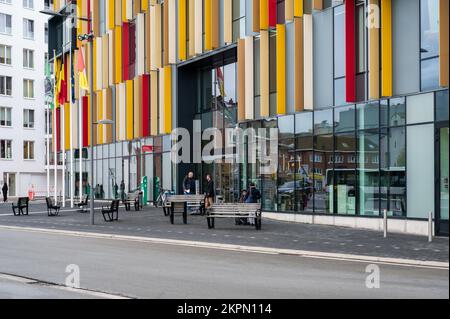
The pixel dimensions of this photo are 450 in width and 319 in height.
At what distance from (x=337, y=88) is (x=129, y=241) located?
10097 mm

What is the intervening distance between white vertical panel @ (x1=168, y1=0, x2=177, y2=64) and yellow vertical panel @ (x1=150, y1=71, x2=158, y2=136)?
100.0 inches

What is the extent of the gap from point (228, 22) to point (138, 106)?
11690 mm

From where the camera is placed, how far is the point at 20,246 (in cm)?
1748

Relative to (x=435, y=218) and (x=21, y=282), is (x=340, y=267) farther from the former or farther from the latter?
(x=435, y=218)

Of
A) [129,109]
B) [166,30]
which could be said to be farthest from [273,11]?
[129,109]

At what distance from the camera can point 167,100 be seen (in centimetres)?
3788

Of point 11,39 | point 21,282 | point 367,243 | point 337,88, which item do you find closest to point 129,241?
point 367,243

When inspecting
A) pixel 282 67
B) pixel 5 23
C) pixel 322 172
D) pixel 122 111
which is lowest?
pixel 322 172

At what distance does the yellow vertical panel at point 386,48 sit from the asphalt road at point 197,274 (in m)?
9.12

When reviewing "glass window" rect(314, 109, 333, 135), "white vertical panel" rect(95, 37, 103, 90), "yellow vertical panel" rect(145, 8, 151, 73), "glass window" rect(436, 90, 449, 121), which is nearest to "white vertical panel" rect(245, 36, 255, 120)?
"glass window" rect(314, 109, 333, 135)

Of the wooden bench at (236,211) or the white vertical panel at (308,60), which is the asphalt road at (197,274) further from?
the white vertical panel at (308,60)

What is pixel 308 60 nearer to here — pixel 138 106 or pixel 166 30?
pixel 166 30

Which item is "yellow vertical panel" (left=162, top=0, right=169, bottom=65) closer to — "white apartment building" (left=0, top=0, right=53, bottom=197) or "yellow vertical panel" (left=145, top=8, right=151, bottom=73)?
"yellow vertical panel" (left=145, top=8, right=151, bottom=73)

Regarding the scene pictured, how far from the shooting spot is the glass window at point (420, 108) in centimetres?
2064
